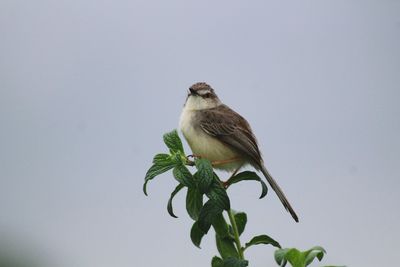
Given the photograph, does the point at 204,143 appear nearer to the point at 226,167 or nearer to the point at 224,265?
the point at 226,167

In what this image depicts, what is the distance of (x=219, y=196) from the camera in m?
2.16

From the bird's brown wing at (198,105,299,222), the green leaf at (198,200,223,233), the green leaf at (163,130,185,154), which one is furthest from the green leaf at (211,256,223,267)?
the bird's brown wing at (198,105,299,222)

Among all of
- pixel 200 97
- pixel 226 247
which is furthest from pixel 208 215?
pixel 200 97

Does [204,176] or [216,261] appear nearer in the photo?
[216,261]

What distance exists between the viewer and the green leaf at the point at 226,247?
2135 mm

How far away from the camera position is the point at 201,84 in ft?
16.6

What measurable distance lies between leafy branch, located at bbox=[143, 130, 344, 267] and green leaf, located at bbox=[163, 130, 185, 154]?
68 mm

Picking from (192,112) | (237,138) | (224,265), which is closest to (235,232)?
(224,265)

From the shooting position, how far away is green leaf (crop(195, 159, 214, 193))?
2.20 metres

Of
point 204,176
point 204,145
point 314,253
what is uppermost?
point 204,145

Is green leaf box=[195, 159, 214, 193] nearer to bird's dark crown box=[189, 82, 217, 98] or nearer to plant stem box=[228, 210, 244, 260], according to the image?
plant stem box=[228, 210, 244, 260]

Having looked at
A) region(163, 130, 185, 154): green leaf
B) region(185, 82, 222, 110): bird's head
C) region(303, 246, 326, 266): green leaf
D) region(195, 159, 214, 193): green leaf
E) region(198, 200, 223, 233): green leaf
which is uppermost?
region(185, 82, 222, 110): bird's head

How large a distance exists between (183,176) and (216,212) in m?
0.23

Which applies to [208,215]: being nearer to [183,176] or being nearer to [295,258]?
[183,176]
